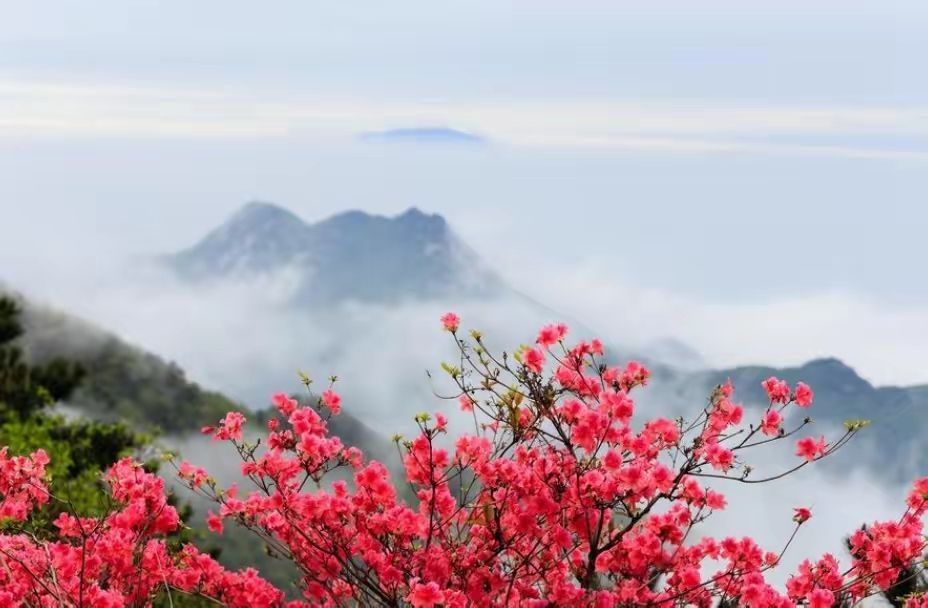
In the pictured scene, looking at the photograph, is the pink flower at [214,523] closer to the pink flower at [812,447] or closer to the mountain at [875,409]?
the pink flower at [812,447]

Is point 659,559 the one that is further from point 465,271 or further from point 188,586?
point 465,271

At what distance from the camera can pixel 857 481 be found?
93.6 m

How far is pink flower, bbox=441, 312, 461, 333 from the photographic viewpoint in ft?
15.9

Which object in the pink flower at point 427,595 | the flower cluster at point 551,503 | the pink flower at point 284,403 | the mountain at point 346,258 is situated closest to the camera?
the pink flower at point 427,595

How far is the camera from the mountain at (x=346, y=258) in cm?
14825

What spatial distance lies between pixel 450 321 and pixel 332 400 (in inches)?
35.7

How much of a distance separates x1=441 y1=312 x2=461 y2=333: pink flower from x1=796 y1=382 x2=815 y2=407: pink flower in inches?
67.3

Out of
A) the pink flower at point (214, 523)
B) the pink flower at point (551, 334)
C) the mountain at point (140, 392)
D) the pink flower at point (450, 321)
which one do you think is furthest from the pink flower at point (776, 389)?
the mountain at point (140, 392)

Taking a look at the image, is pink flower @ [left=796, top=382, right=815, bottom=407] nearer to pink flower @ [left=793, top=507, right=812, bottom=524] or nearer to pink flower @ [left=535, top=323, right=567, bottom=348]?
pink flower @ [left=793, top=507, right=812, bottom=524]

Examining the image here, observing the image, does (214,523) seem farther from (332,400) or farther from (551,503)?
(551,503)

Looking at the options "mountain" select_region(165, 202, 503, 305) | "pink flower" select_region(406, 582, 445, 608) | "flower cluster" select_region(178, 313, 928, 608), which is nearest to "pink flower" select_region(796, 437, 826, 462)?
"flower cluster" select_region(178, 313, 928, 608)

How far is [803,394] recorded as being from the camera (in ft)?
16.4

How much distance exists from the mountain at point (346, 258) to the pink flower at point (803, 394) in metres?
137

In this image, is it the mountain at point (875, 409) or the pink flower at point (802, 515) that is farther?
the mountain at point (875, 409)
